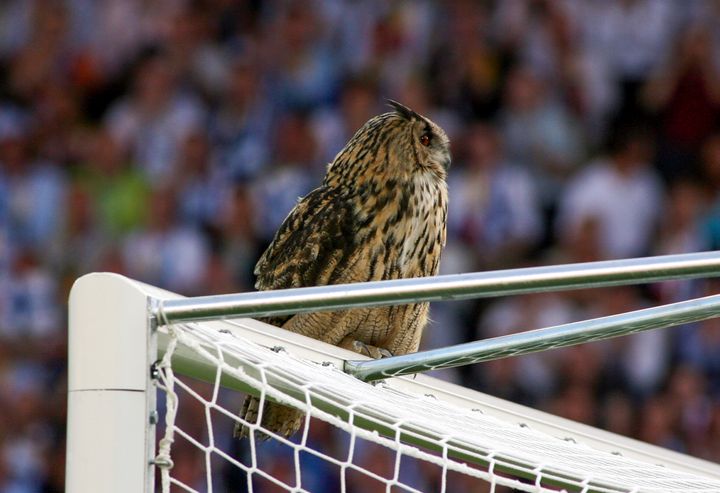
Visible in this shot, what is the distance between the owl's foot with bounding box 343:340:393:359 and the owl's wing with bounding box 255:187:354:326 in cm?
17

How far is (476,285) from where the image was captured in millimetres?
1604

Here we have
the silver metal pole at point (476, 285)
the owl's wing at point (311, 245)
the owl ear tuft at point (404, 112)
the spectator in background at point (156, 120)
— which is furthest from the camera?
the spectator in background at point (156, 120)

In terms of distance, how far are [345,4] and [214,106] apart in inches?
32.4

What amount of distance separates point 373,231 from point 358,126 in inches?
103

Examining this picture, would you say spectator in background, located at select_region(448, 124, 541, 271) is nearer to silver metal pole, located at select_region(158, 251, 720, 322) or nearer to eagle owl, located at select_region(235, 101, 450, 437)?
eagle owl, located at select_region(235, 101, 450, 437)

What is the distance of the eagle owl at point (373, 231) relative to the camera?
320 centimetres

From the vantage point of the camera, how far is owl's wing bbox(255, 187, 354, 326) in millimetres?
3271

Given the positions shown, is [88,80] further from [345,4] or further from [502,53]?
[502,53]

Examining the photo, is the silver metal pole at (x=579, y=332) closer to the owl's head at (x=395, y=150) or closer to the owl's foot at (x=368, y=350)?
the owl's foot at (x=368, y=350)

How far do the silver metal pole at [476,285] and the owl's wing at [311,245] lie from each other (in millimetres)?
1581

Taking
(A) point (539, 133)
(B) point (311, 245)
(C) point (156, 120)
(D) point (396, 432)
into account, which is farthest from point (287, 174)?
(D) point (396, 432)

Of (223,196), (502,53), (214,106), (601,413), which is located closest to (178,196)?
(223,196)

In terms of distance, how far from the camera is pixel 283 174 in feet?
19.5

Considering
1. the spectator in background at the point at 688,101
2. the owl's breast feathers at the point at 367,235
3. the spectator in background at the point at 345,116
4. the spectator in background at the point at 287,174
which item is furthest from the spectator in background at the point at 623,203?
the owl's breast feathers at the point at 367,235
